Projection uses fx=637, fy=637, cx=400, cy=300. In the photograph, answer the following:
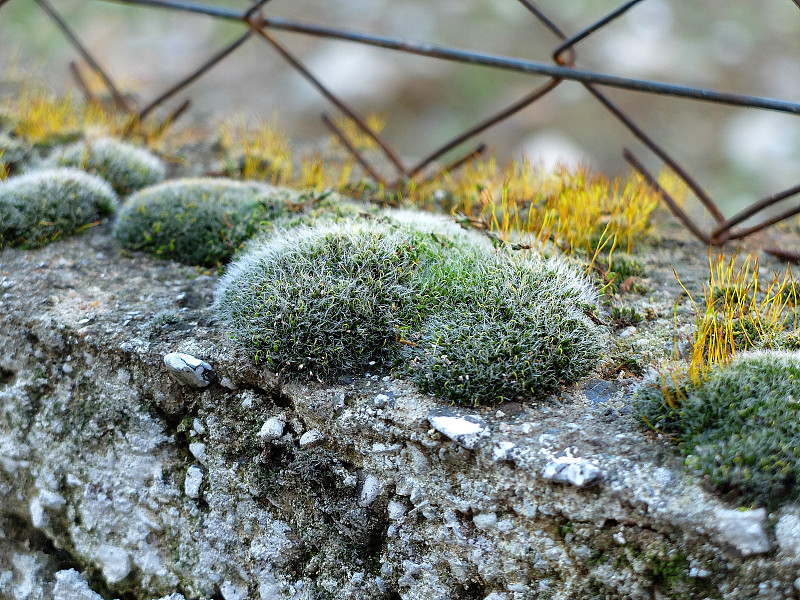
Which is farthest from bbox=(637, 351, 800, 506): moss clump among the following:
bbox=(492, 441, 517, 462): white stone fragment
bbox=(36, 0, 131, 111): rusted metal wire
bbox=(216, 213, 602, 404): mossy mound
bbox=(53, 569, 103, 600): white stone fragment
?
bbox=(36, 0, 131, 111): rusted metal wire

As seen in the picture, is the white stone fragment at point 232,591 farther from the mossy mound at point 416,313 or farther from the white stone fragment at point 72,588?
the mossy mound at point 416,313

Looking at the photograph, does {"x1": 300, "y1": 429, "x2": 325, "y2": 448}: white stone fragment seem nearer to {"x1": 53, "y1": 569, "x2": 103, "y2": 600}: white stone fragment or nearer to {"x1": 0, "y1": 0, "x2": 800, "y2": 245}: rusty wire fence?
{"x1": 53, "y1": 569, "x2": 103, "y2": 600}: white stone fragment

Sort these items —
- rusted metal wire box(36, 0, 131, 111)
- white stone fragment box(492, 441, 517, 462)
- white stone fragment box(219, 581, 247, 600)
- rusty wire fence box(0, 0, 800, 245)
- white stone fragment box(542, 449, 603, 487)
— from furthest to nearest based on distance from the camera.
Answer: rusted metal wire box(36, 0, 131, 111)
rusty wire fence box(0, 0, 800, 245)
white stone fragment box(219, 581, 247, 600)
white stone fragment box(492, 441, 517, 462)
white stone fragment box(542, 449, 603, 487)

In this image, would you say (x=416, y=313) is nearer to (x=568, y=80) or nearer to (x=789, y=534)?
(x=789, y=534)

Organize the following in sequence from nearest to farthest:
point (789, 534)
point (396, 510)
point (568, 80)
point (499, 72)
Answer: point (789, 534)
point (396, 510)
point (568, 80)
point (499, 72)


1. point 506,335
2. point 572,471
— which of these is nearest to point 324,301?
point 506,335

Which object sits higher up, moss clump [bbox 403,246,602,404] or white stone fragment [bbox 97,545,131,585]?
moss clump [bbox 403,246,602,404]
